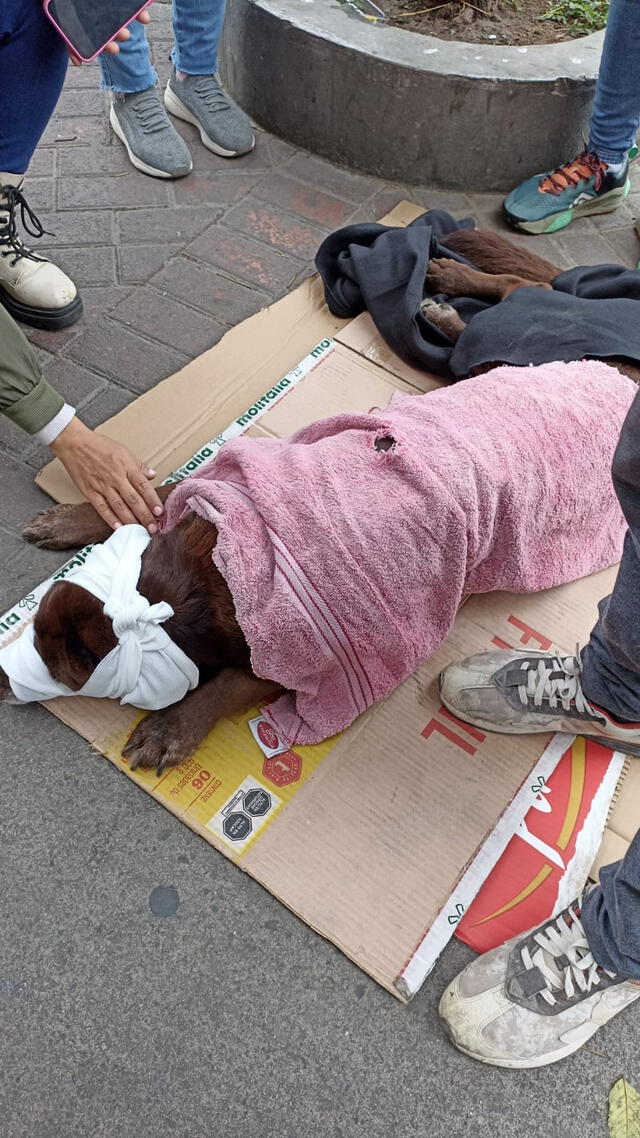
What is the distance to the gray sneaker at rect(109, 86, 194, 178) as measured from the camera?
3447mm

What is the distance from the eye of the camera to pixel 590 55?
3502 mm

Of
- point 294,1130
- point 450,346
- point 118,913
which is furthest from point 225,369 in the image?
point 294,1130

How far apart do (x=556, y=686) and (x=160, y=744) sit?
100cm

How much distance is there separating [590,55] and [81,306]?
253 cm

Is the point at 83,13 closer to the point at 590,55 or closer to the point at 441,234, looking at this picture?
the point at 441,234

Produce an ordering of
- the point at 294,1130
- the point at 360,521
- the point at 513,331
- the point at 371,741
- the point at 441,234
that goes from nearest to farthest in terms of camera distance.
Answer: the point at 294,1130
the point at 360,521
the point at 371,741
the point at 513,331
the point at 441,234

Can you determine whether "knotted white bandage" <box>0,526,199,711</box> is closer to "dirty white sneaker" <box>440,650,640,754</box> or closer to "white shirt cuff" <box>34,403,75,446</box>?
"white shirt cuff" <box>34,403,75,446</box>

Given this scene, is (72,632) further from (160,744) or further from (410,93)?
(410,93)

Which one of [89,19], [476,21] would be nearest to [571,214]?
[476,21]

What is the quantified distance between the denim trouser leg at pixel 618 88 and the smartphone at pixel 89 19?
6.08ft

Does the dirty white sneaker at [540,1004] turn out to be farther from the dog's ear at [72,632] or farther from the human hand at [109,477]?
the human hand at [109,477]

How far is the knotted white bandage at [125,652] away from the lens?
169cm

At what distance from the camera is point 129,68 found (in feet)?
11.1

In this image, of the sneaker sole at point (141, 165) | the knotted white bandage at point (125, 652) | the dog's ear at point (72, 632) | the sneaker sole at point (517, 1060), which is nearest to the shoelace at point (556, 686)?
the sneaker sole at point (517, 1060)
